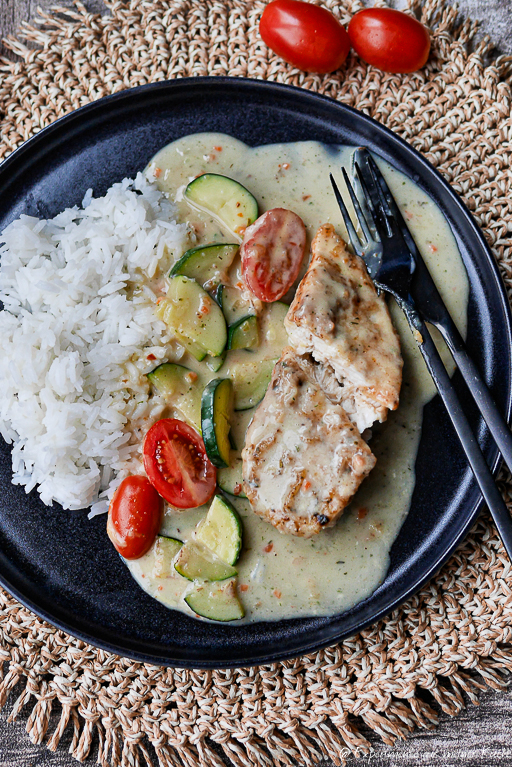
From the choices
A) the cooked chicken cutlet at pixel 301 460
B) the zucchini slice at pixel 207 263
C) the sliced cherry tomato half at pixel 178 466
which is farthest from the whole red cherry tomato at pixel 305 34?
the sliced cherry tomato half at pixel 178 466

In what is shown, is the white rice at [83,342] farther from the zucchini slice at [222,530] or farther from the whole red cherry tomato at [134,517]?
the zucchini slice at [222,530]

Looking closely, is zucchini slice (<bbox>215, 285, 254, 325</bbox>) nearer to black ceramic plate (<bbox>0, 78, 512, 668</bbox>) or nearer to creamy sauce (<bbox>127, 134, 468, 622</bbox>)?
creamy sauce (<bbox>127, 134, 468, 622</bbox>)

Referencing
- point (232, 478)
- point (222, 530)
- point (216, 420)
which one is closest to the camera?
point (216, 420)

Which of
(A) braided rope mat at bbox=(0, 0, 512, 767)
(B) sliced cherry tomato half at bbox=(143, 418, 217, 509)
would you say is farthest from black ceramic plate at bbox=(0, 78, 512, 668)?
(B) sliced cherry tomato half at bbox=(143, 418, 217, 509)

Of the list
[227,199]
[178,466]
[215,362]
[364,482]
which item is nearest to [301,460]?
[364,482]

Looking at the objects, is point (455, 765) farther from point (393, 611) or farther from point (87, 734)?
point (87, 734)

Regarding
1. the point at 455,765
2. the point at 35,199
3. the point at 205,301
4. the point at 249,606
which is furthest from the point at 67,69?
the point at 455,765

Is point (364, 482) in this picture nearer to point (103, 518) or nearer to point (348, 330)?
point (348, 330)
